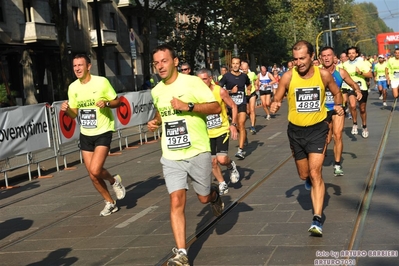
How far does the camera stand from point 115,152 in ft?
57.1

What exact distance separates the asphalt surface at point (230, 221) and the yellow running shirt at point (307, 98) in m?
1.07

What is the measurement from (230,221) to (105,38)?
35.7m

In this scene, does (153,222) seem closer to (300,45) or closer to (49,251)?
(49,251)

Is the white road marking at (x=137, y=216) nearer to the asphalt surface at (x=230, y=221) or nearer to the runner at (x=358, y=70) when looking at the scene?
the asphalt surface at (x=230, y=221)

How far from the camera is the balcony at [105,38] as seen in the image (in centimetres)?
4119

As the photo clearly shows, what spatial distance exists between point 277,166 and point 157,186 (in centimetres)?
215

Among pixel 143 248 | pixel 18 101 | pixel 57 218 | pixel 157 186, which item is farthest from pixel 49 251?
pixel 18 101

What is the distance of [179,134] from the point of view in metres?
5.95

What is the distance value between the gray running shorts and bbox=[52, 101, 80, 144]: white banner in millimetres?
8804

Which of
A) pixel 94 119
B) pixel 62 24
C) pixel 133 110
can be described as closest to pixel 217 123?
pixel 94 119

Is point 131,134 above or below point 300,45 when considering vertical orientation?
below

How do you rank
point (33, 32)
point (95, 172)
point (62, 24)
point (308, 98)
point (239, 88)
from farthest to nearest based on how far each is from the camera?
point (33, 32) < point (62, 24) < point (239, 88) < point (95, 172) < point (308, 98)

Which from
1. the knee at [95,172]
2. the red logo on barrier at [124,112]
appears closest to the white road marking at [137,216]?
the knee at [95,172]

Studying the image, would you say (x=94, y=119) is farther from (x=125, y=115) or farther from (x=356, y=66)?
(x=125, y=115)
